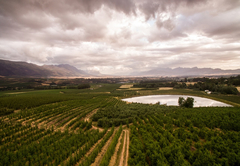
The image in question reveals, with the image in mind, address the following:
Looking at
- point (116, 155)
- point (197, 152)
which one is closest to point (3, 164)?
point (116, 155)

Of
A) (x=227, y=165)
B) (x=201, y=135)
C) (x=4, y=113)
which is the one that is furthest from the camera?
(x=4, y=113)

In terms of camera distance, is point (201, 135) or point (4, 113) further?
point (4, 113)

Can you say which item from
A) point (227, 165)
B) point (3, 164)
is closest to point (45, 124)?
point (3, 164)

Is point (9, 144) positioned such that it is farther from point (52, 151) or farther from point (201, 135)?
point (201, 135)

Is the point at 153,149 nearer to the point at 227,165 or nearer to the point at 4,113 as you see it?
the point at 227,165

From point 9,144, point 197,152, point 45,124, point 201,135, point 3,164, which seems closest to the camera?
point 3,164

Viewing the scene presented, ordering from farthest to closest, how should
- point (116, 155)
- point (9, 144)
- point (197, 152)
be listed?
point (9, 144) < point (116, 155) < point (197, 152)

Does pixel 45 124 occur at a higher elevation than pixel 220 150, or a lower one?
lower

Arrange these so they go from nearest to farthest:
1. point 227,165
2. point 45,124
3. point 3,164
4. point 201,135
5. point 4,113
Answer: point 227,165
point 3,164
point 201,135
point 45,124
point 4,113

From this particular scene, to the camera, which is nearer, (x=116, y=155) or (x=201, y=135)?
(x=116, y=155)
